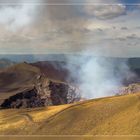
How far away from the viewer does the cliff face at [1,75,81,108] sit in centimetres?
3394

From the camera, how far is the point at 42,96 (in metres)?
35.2

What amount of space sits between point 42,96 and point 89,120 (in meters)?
20.4

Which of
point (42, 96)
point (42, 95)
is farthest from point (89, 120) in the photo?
point (42, 95)

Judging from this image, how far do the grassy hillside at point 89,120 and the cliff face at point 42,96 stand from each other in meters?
16.5

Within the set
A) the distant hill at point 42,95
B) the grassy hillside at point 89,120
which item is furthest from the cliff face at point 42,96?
A: the grassy hillside at point 89,120

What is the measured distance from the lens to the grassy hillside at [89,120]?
13766 mm

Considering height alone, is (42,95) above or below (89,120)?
below

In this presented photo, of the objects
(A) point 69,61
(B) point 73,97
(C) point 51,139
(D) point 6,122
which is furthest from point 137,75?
(C) point 51,139

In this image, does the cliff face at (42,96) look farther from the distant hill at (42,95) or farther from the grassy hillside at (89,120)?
the grassy hillside at (89,120)

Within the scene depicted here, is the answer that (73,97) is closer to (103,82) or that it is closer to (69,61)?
(103,82)

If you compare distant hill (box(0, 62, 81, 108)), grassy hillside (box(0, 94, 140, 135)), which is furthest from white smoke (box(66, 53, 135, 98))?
grassy hillside (box(0, 94, 140, 135))

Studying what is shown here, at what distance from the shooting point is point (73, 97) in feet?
126

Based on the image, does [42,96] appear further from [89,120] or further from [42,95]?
[89,120]

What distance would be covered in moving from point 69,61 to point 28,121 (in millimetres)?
46475
